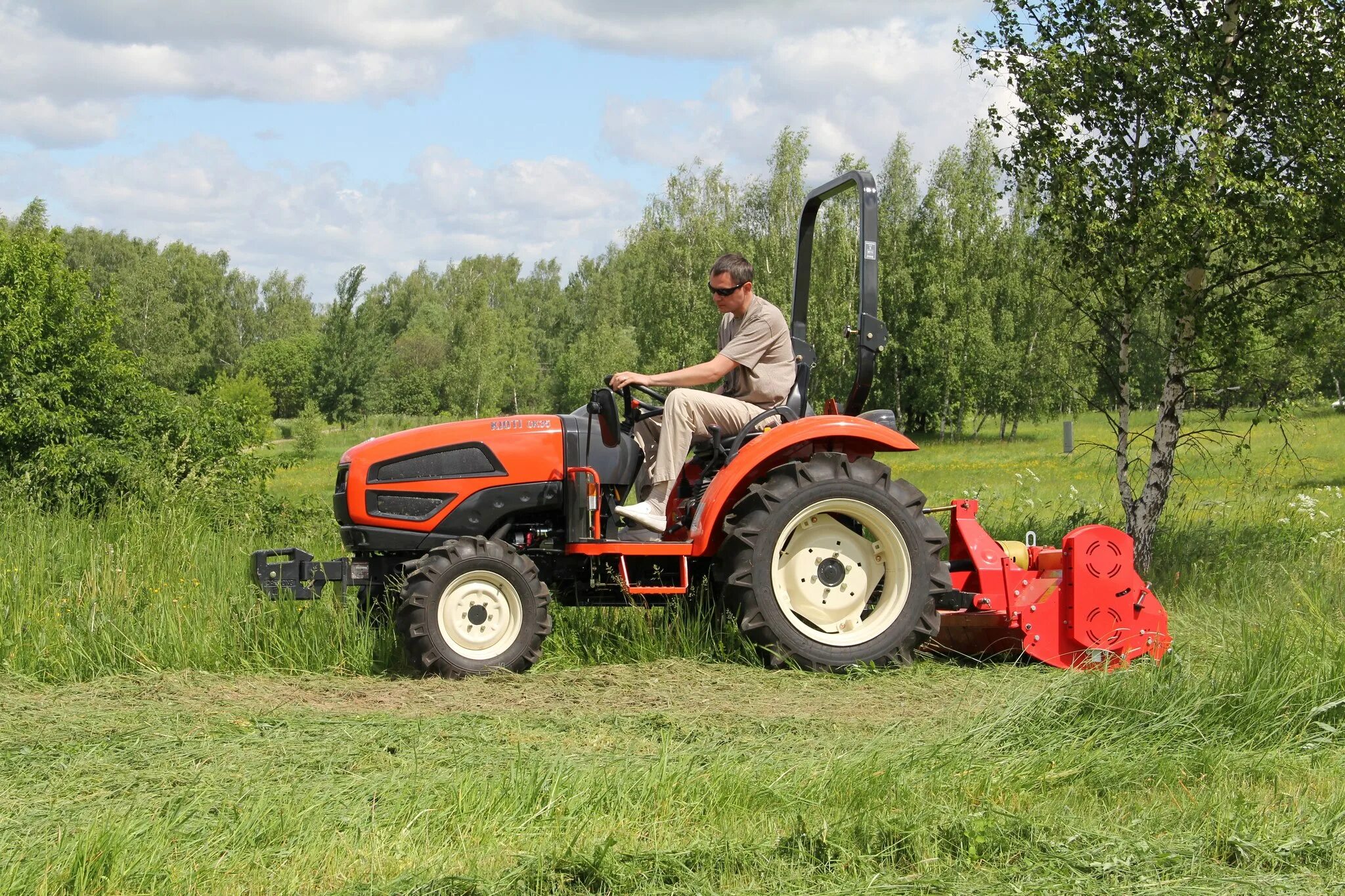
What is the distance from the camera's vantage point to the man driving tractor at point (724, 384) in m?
5.82

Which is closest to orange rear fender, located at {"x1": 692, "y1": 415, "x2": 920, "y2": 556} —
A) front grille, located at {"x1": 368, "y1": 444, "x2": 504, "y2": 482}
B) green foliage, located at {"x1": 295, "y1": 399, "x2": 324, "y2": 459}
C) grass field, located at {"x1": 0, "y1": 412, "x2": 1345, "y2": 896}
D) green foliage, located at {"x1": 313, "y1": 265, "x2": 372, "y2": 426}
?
grass field, located at {"x1": 0, "y1": 412, "x2": 1345, "y2": 896}

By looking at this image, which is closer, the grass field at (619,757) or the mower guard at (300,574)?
the grass field at (619,757)

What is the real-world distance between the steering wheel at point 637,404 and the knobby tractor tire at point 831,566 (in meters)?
0.68

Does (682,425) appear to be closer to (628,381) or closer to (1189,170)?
(628,381)

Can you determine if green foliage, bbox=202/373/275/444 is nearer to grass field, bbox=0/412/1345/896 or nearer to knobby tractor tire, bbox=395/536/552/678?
grass field, bbox=0/412/1345/896

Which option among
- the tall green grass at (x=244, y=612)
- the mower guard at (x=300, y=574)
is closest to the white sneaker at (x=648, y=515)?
the tall green grass at (x=244, y=612)

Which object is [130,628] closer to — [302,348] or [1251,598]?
[1251,598]

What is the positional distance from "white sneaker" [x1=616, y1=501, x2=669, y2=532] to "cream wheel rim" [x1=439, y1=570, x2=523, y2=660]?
24.8 inches

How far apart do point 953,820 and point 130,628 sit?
4150mm

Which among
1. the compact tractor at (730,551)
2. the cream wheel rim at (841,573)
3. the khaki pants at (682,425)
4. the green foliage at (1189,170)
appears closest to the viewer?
the compact tractor at (730,551)

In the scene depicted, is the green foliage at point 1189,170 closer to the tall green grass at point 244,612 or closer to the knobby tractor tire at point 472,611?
the tall green grass at point 244,612

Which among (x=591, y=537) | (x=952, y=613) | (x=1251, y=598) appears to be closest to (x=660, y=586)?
(x=591, y=537)

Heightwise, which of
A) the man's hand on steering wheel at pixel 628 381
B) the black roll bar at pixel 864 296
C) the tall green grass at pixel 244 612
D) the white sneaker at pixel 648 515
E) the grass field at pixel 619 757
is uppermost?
the black roll bar at pixel 864 296

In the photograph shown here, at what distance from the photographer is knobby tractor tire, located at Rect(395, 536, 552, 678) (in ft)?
18.2
